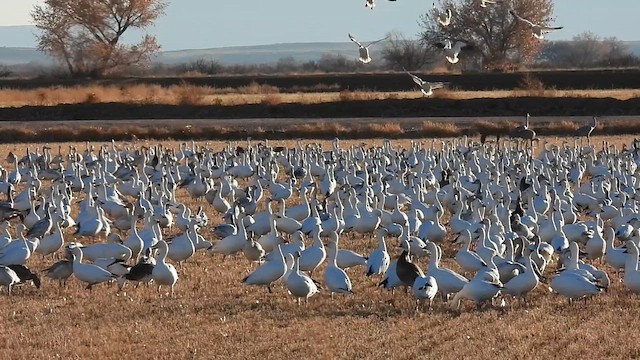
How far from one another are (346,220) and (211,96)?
108 feet

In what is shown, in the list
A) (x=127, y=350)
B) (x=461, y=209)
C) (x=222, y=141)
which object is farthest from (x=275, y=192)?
(x=222, y=141)

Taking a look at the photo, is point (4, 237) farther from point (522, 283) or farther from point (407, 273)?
point (522, 283)

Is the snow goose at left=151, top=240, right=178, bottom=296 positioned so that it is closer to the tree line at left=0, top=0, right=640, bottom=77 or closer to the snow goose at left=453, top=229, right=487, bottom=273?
the snow goose at left=453, top=229, right=487, bottom=273

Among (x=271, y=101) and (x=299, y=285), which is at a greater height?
(x=299, y=285)

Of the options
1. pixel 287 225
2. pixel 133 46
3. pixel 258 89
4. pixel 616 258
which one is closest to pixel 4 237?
pixel 287 225

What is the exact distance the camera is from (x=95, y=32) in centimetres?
6606

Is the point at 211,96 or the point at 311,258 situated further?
the point at 211,96

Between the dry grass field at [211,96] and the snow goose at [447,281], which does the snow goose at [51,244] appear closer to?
the snow goose at [447,281]

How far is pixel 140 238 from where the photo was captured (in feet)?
45.3

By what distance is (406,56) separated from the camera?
71688mm

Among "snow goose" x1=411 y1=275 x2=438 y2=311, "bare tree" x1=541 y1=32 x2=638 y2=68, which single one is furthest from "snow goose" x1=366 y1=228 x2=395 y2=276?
"bare tree" x1=541 y1=32 x2=638 y2=68

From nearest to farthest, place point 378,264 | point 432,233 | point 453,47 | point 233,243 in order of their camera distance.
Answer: point 378,264 < point 233,243 < point 432,233 < point 453,47

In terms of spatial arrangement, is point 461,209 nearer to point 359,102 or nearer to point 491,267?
point 491,267

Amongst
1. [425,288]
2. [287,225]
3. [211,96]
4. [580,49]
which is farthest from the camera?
[580,49]
